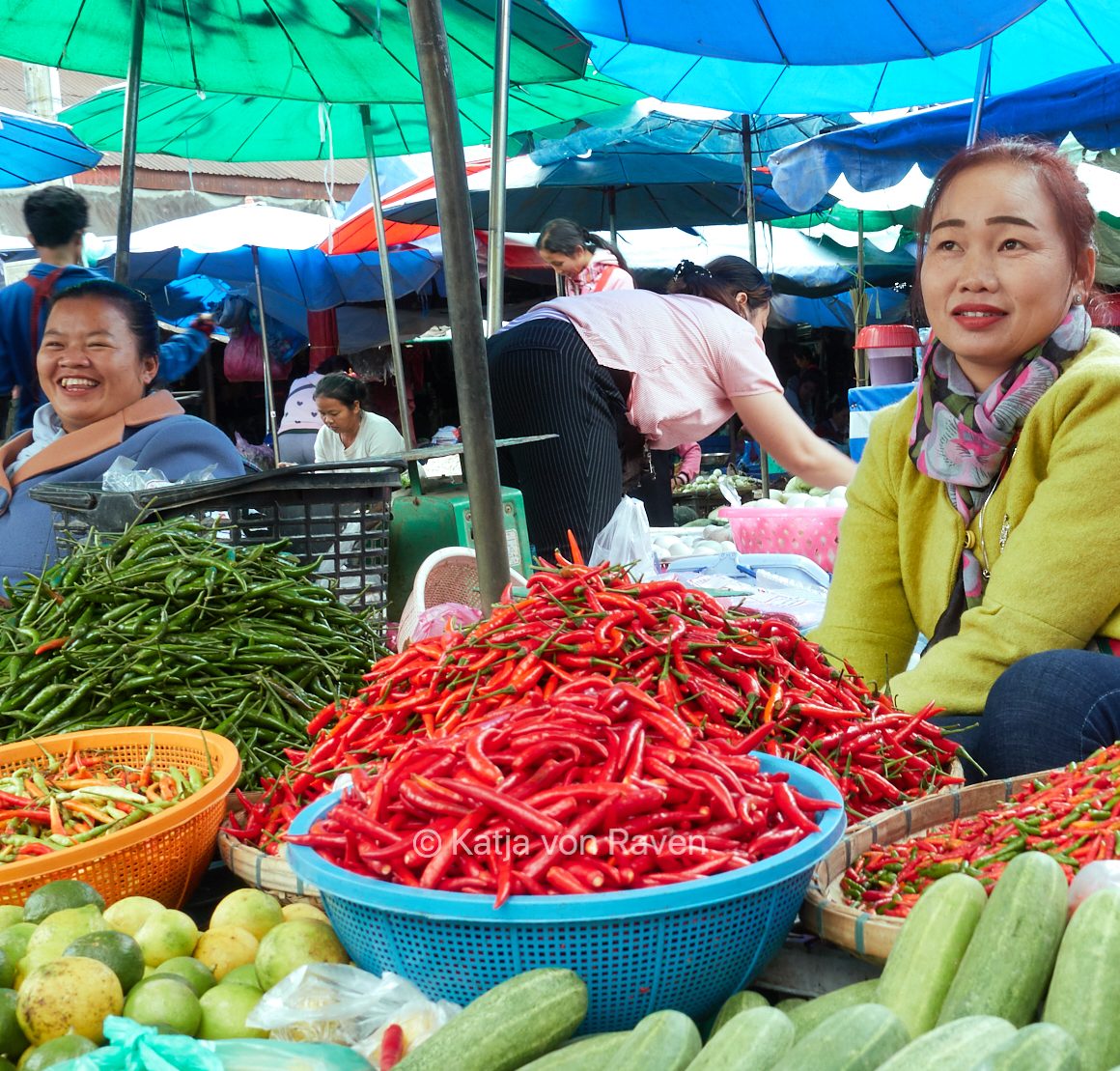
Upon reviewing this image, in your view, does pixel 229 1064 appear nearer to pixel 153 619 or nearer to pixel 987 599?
pixel 153 619

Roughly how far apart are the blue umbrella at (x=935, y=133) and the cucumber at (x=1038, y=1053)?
20.1ft

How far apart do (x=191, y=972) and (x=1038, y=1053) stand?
1096 millimetres

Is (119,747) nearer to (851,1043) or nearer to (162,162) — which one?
(851,1043)

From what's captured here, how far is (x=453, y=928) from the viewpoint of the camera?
4.54 feet

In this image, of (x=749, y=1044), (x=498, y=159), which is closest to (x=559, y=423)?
(x=498, y=159)

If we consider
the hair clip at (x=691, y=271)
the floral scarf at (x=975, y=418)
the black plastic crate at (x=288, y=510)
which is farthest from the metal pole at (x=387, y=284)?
the floral scarf at (x=975, y=418)

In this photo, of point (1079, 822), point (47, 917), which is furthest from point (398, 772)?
point (1079, 822)

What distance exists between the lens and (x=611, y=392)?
4070mm

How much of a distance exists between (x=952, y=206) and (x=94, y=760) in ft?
7.19

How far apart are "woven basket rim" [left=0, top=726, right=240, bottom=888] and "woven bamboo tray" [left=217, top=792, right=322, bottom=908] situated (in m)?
0.09

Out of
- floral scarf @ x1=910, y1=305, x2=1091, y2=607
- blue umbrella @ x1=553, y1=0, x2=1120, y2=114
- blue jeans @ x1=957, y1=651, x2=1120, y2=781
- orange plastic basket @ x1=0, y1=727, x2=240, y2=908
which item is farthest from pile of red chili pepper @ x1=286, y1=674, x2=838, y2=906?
blue umbrella @ x1=553, y1=0, x2=1120, y2=114

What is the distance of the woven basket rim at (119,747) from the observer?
1764 mm

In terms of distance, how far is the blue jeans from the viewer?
2.16 metres

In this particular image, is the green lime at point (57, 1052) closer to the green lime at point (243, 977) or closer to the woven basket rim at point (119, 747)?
the green lime at point (243, 977)
